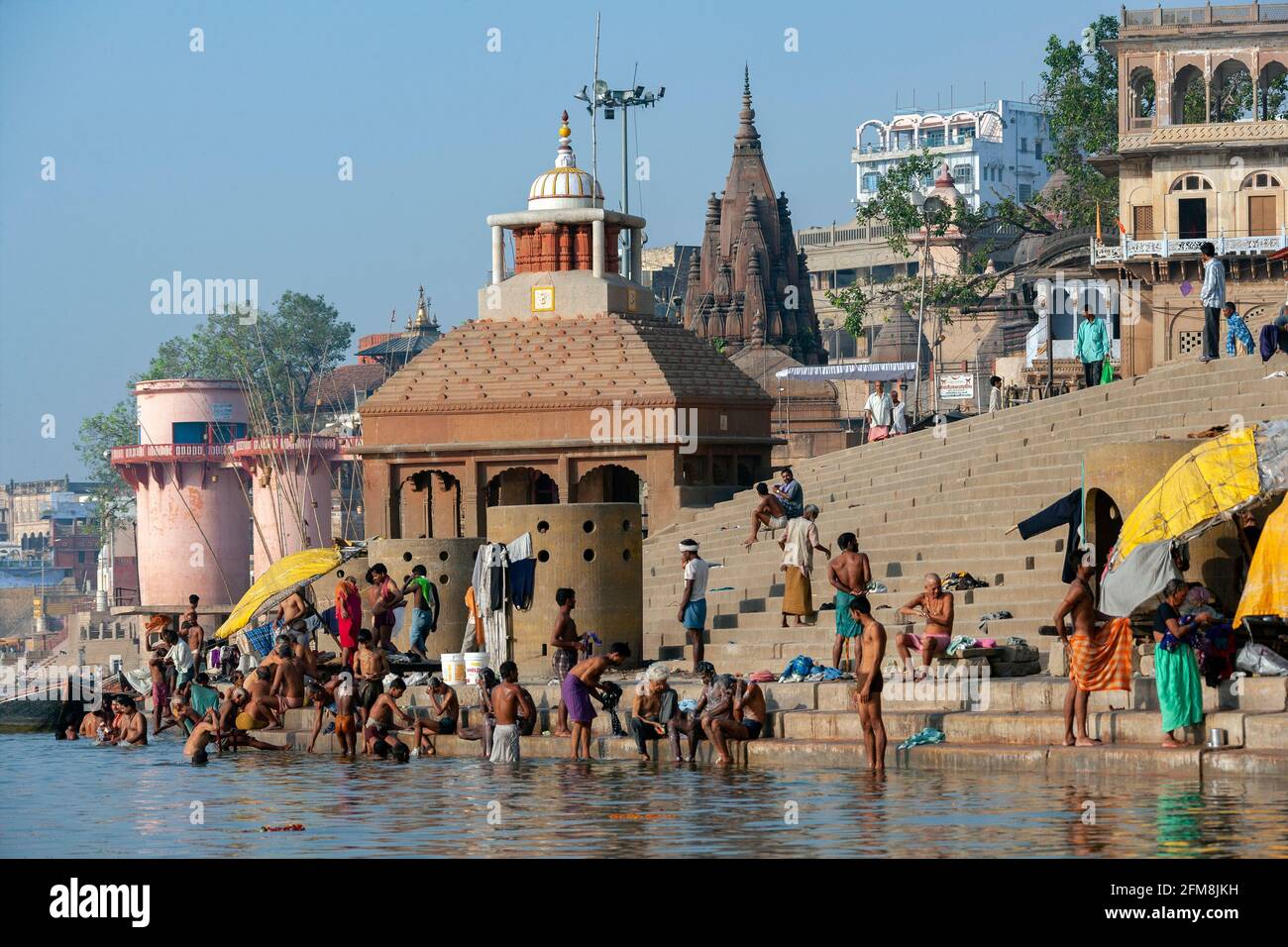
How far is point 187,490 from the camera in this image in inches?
2425

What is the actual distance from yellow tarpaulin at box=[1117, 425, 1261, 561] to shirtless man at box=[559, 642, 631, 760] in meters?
3.96

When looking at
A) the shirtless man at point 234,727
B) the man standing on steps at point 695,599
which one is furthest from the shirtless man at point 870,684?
the shirtless man at point 234,727

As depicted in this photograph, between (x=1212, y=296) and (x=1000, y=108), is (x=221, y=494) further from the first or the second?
(x=1000, y=108)

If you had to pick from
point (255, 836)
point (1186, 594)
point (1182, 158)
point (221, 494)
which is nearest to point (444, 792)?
point (255, 836)

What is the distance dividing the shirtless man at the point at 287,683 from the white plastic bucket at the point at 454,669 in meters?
1.34

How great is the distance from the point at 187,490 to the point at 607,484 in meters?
30.8

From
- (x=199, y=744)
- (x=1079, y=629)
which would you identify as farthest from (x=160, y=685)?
(x=1079, y=629)

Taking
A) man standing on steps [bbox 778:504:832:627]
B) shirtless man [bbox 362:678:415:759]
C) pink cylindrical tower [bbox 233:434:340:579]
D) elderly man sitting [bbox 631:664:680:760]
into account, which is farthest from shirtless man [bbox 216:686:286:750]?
pink cylindrical tower [bbox 233:434:340:579]

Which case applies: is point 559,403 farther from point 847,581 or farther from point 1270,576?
point 1270,576

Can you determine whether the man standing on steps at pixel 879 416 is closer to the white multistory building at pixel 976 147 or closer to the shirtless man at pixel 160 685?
the shirtless man at pixel 160 685

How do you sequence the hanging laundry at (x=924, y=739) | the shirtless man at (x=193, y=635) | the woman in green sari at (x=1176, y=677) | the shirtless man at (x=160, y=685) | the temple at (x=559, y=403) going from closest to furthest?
the woman in green sari at (x=1176, y=677) → the hanging laundry at (x=924, y=739) → the shirtless man at (x=160, y=685) → the shirtless man at (x=193, y=635) → the temple at (x=559, y=403)

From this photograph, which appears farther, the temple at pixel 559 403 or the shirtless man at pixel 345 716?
the temple at pixel 559 403

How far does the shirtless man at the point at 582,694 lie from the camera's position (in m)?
17.0
